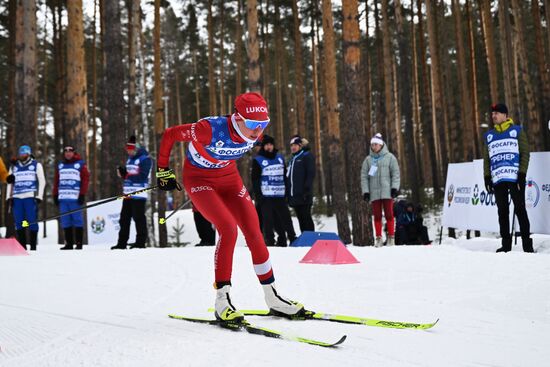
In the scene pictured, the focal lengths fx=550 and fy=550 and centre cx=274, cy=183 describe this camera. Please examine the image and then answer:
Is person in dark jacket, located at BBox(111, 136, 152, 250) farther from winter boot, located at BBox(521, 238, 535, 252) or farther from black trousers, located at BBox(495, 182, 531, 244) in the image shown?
winter boot, located at BBox(521, 238, 535, 252)

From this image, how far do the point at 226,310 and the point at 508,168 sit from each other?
519cm

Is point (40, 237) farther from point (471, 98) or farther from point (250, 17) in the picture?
point (471, 98)

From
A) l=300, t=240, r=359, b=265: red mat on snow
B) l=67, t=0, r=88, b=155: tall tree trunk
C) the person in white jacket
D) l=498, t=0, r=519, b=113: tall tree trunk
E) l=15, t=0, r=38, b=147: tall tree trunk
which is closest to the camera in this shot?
l=300, t=240, r=359, b=265: red mat on snow

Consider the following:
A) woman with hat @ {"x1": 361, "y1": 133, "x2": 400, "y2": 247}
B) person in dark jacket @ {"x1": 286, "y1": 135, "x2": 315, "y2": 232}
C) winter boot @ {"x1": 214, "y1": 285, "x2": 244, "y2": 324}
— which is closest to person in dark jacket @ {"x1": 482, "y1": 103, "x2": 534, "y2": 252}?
woman with hat @ {"x1": 361, "y1": 133, "x2": 400, "y2": 247}

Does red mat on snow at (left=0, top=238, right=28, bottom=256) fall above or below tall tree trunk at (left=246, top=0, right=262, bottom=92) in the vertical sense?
below

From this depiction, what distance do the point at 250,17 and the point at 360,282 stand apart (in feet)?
31.4

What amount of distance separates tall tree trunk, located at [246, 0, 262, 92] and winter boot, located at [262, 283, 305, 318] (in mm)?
9636

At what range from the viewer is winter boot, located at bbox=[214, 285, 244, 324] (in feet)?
12.7

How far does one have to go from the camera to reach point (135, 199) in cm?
1012

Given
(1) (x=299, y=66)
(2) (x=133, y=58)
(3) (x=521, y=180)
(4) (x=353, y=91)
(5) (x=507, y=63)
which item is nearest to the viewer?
(3) (x=521, y=180)

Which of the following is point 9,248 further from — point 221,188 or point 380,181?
point 380,181

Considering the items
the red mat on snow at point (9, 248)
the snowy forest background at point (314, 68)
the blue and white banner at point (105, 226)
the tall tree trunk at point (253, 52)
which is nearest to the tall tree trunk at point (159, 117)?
the snowy forest background at point (314, 68)

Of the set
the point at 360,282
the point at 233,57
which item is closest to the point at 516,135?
the point at 360,282

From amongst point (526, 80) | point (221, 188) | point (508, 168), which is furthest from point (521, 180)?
point (526, 80)
